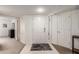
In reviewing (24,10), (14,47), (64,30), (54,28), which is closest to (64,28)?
(64,30)

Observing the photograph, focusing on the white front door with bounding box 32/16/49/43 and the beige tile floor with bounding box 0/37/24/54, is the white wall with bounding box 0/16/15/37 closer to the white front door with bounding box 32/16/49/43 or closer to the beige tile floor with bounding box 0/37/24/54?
the beige tile floor with bounding box 0/37/24/54

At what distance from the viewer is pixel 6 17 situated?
160 centimetres

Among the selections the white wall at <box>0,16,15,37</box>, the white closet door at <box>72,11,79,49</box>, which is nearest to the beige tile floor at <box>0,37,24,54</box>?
the white wall at <box>0,16,15,37</box>

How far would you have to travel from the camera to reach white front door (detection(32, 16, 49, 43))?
168 centimetres

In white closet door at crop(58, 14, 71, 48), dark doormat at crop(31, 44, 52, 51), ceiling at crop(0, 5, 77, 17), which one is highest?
ceiling at crop(0, 5, 77, 17)

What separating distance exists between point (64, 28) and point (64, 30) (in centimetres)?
5

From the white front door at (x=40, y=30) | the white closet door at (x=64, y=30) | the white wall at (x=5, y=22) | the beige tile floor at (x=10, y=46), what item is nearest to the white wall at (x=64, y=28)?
the white closet door at (x=64, y=30)

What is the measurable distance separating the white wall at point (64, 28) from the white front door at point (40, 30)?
0.17m

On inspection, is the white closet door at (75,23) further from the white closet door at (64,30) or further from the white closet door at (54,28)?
the white closet door at (54,28)

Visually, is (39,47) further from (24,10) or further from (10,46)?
(24,10)

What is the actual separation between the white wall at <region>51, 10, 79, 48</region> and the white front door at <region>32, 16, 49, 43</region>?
0.56 feet

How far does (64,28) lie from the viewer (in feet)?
5.91
